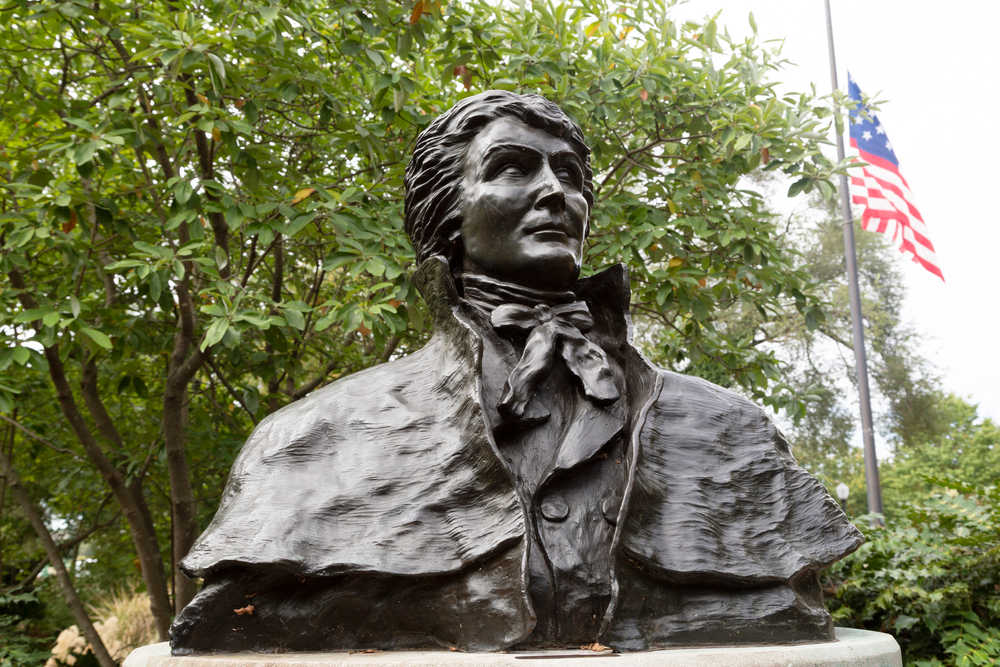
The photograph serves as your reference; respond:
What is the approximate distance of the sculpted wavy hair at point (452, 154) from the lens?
8.53 feet

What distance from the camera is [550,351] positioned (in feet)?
7.55

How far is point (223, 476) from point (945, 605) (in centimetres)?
459

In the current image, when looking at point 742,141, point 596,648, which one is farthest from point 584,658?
point 742,141

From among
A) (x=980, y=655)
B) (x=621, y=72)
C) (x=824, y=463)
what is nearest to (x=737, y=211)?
(x=621, y=72)

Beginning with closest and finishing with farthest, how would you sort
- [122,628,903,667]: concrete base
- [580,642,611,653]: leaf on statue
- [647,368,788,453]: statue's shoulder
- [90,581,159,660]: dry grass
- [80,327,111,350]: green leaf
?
[122,628,903,667]: concrete base → [580,642,611,653]: leaf on statue → [647,368,788,453]: statue's shoulder → [80,327,111,350]: green leaf → [90,581,159,660]: dry grass

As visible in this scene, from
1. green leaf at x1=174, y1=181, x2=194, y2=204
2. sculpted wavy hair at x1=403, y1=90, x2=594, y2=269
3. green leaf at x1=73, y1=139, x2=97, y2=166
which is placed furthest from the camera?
green leaf at x1=174, y1=181, x2=194, y2=204

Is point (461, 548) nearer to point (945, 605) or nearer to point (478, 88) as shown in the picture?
point (945, 605)

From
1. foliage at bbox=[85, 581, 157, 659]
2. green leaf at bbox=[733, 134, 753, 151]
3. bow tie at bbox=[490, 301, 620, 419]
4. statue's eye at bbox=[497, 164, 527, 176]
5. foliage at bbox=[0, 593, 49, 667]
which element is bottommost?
foliage at bbox=[85, 581, 157, 659]

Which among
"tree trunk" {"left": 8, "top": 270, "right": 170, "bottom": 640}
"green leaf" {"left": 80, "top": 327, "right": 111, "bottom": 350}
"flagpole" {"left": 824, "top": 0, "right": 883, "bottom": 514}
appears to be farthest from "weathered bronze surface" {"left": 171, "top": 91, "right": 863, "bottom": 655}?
"flagpole" {"left": 824, "top": 0, "right": 883, "bottom": 514}

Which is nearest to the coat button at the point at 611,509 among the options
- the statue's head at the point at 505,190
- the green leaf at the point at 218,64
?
the statue's head at the point at 505,190

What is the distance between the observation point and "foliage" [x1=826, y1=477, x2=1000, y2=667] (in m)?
4.32

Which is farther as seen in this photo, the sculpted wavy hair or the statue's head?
the sculpted wavy hair

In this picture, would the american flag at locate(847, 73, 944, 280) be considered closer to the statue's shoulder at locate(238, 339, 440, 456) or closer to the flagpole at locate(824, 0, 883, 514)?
the flagpole at locate(824, 0, 883, 514)

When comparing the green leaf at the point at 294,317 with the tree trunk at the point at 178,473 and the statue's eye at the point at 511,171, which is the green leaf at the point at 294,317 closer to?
the tree trunk at the point at 178,473
